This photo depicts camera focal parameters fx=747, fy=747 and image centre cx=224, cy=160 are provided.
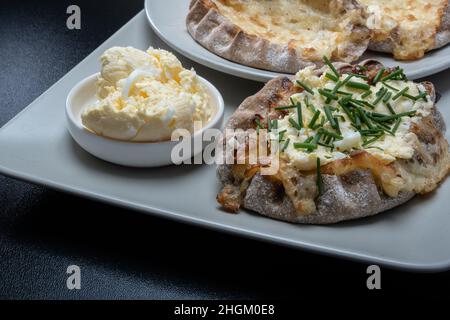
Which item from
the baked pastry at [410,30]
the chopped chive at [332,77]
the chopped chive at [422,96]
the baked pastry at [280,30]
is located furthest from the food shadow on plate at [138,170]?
the baked pastry at [410,30]

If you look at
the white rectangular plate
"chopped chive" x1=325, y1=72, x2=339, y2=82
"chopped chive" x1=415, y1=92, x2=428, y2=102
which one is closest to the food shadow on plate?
the white rectangular plate

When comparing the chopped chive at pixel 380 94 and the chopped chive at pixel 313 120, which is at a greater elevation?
the chopped chive at pixel 380 94

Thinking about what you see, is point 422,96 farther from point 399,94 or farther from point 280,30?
point 280,30

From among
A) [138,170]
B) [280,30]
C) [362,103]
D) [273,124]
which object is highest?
[362,103]

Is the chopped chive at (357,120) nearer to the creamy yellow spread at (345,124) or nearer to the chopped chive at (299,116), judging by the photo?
the creamy yellow spread at (345,124)

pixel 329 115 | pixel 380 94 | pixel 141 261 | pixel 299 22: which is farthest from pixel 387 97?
pixel 141 261

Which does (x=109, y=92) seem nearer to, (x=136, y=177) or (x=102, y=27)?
(x=136, y=177)

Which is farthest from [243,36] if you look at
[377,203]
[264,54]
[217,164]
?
[377,203]
